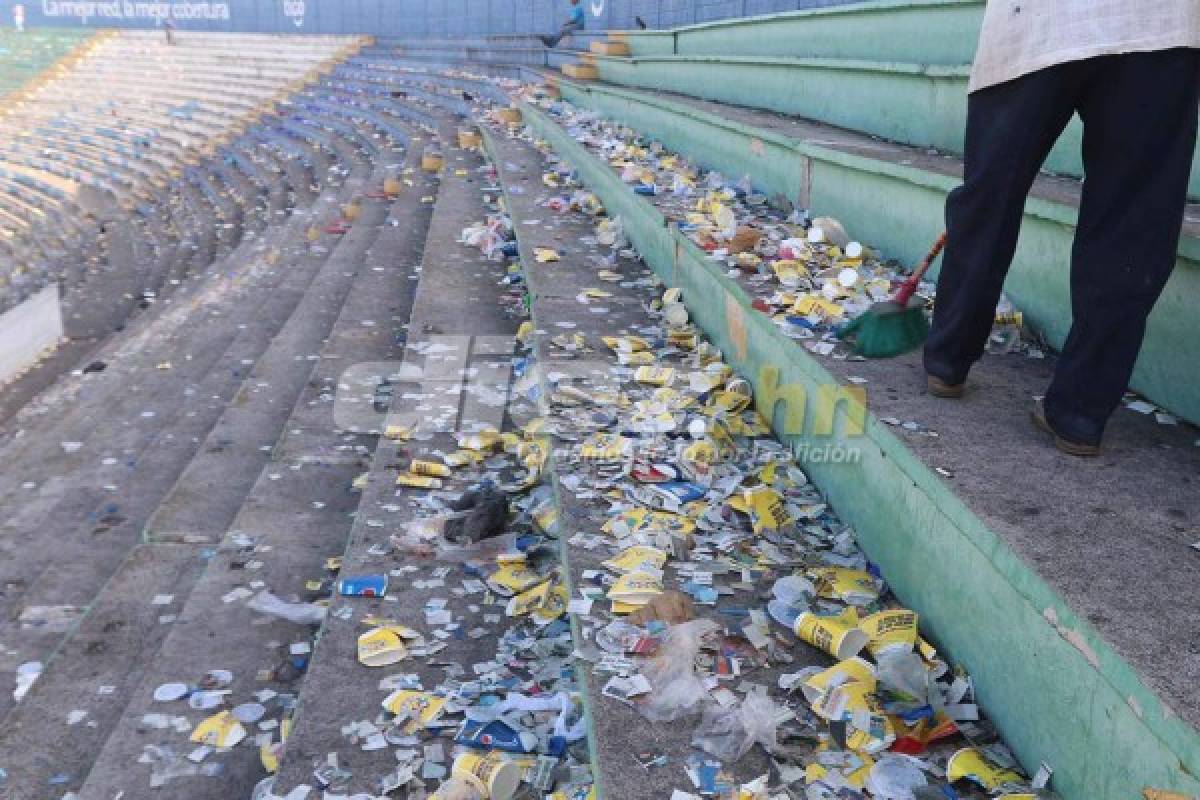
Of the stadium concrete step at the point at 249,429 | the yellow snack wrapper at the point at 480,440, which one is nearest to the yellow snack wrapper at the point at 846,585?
the yellow snack wrapper at the point at 480,440

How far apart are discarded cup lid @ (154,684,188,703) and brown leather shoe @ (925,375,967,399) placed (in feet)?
6.63

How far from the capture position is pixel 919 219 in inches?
123

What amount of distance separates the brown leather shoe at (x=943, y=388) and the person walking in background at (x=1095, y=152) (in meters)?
0.21

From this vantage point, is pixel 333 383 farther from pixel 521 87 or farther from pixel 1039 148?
pixel 521 87

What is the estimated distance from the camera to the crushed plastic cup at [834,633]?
5.93 ft

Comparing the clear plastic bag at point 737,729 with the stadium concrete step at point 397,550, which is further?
the stadium concrete step at point 397,550

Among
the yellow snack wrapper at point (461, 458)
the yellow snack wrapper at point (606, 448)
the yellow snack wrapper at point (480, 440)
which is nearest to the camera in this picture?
the yellow snack wrapper at point (606, 448)

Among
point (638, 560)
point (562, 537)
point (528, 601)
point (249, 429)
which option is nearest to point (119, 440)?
point (249, 429)

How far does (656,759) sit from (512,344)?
290 centimetres

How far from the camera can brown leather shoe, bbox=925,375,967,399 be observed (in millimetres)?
2203

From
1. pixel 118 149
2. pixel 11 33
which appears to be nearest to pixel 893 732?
pixel 118 149

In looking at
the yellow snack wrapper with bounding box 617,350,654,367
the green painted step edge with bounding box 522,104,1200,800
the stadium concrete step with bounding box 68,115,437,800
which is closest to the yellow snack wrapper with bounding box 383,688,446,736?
the stadium concrete step with bounding box 68,115,437,800

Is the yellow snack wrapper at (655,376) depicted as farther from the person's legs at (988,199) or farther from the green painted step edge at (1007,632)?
the person's legs at (988,199)

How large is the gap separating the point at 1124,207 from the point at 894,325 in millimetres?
819
